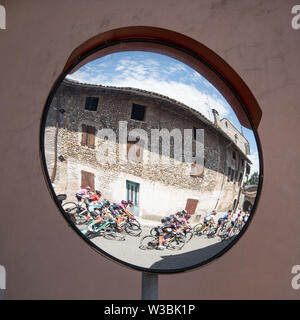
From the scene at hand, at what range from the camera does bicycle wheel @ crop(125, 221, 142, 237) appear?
5.06 feet

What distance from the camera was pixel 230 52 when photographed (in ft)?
6.87

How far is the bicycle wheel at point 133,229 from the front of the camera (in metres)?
1.54

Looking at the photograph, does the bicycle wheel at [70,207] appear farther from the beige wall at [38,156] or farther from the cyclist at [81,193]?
the beige wall at [38,156]

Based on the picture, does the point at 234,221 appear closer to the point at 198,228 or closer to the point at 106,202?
the point at 198,228

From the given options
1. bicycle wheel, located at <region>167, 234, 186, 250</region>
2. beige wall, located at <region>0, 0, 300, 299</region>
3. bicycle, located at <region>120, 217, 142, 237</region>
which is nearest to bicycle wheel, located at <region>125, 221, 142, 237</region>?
bicycle, located at <region>120, 217, 142, 237</region>

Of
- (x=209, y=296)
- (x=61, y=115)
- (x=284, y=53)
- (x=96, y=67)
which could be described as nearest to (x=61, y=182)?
(x=61, y=115)

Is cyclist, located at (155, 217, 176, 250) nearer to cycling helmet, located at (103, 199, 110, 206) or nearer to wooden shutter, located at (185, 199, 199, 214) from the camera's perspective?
wooden shutter, located at (185, 199, 199, 214)

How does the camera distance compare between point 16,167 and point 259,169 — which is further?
point 16,167

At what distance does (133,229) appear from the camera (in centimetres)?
155

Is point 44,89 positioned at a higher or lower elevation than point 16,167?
higher

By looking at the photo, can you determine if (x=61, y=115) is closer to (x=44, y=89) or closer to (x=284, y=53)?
(x=44, y=89)

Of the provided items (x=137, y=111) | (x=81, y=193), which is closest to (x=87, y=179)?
(x=81, y=193)
